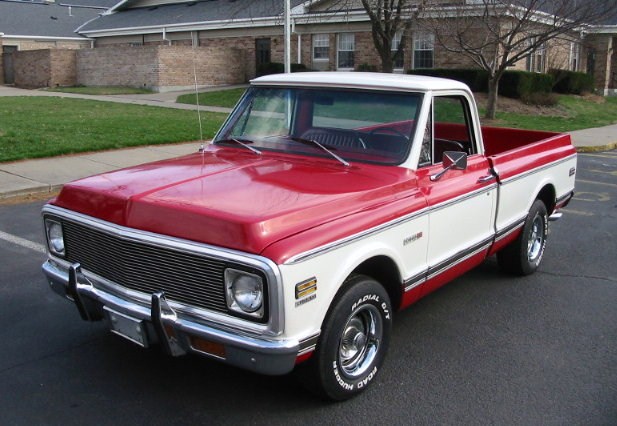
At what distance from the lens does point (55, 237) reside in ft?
13.2

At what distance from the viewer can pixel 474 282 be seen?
19.4 ft

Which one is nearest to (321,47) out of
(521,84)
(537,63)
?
(537,63)

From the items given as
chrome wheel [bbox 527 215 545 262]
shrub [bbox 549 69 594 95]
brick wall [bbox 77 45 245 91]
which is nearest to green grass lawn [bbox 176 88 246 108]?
brick wall [bbox 77 45 245 91]

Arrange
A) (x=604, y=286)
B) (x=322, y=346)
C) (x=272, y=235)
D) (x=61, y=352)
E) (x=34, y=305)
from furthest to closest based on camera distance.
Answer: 1. (x=604, y=286)
2. (x=34, y=305)
3. (x=61, y=352)
4. (x=322, y=346)
5. (x=272, y=235)

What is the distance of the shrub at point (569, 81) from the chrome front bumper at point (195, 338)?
88.0ft

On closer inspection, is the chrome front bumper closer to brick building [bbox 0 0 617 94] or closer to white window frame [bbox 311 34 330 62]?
brick building [bbox 0 0 617 94]

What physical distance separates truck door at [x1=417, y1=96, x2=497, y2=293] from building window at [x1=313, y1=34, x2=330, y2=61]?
25.4m

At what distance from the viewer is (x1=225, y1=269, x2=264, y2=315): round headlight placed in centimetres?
312

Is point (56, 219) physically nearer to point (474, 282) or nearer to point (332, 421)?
point (332, 421)

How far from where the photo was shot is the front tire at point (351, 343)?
3.43m

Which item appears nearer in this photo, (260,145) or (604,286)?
(260,145)

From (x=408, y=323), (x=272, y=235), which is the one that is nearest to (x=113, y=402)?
(x=272, y=235)

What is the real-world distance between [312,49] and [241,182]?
27.4 meters

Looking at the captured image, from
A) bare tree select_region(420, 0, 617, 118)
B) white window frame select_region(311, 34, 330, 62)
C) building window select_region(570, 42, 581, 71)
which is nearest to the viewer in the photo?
bare tree select_region(420, 0, 617, 118)
